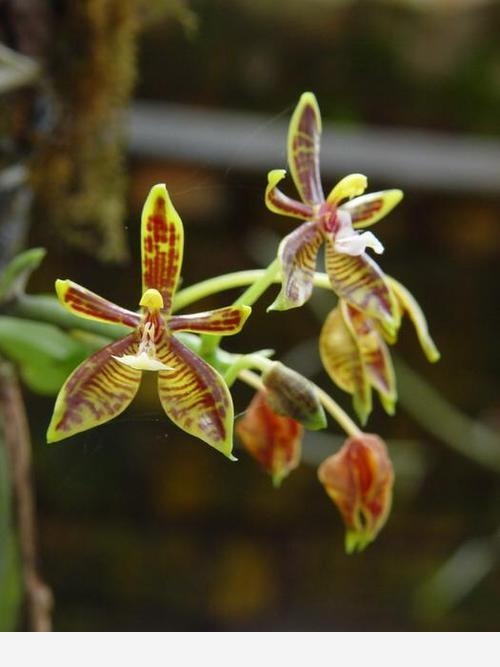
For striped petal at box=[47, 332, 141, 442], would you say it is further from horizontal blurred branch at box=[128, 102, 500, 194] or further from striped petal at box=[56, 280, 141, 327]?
horizontal blurred branch at box=[128, 102, 500, 194]

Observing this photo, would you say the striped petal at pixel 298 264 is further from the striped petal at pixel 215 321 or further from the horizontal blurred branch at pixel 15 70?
the horizontal blurred branch at pixel 15 70

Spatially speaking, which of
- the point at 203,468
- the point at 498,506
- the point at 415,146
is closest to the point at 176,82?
the point at 415,146

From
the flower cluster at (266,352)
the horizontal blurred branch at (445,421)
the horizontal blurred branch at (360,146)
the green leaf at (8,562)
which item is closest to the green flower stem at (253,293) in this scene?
the flower cluster at (266,352)

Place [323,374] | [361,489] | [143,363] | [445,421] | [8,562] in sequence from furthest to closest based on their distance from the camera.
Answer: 1. [445,421]
2. [323,374]
3. [8,562]
4. [361,489]
5. [143,363]

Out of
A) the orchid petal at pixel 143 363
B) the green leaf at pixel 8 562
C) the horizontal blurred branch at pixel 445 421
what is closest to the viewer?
the orchid petal at pixel 143 363

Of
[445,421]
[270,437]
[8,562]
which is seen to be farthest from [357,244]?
[445,421]

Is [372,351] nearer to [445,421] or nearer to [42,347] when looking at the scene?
[42,347]

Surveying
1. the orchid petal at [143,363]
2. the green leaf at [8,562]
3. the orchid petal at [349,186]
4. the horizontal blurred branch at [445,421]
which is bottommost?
the horizontal blurred branch at [445,421]
